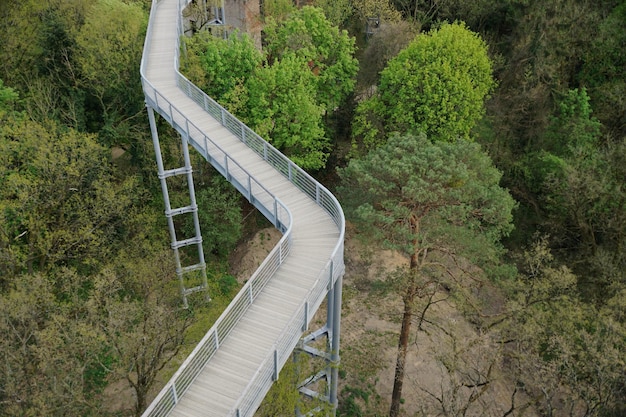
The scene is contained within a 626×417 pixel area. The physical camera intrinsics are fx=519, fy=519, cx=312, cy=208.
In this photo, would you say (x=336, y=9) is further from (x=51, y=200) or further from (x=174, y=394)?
(x=174, y=394)

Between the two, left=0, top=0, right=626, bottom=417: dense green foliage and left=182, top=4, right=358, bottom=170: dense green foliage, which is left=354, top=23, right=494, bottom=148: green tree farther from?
left=182, top=4, right=358, bottom=170: dense green foliage

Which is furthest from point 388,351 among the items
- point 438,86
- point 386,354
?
point 438,86

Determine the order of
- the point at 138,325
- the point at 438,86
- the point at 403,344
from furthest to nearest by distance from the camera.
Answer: the point at 438,86 < the point at 403,344 < the point at 138,325

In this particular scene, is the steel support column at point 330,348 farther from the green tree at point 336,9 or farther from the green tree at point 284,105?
the green tree at point 336,9

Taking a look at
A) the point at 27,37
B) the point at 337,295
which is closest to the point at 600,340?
the point at 337,295

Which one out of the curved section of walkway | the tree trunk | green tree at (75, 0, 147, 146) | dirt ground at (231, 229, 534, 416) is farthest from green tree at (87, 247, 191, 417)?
green tree at (75, 0, 147, 146)

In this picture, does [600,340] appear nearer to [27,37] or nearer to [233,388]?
[233,388]
